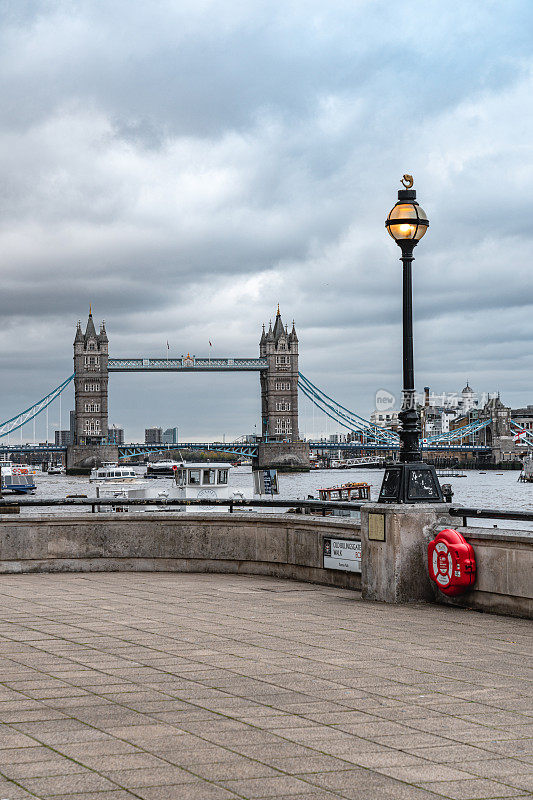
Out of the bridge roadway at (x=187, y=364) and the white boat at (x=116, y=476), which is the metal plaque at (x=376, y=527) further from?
the bridge roadway at (x=187, y=364)

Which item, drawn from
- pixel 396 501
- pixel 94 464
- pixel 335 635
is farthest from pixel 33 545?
pixel 94 464

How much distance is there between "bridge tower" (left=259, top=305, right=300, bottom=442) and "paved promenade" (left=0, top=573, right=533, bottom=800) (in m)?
166

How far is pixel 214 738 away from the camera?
4871mm

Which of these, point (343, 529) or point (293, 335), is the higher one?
point (293, 335)

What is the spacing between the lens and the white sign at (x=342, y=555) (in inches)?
402

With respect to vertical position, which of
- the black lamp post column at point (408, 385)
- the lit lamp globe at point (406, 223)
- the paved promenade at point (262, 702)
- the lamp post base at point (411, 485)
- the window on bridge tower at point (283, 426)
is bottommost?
the paved promenade at point (262, 702)

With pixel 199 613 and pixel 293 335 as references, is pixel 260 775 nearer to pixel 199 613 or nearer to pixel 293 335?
pixel 199 613

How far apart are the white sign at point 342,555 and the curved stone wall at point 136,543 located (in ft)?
3.85

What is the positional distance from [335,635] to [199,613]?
1.49m

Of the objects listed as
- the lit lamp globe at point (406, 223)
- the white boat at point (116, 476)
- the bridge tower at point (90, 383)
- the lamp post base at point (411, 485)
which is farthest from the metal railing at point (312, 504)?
the bridge tower at point (90, 383)

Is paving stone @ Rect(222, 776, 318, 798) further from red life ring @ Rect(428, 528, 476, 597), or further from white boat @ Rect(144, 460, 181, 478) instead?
white boat @ Rect(144, 460, 181, 478)

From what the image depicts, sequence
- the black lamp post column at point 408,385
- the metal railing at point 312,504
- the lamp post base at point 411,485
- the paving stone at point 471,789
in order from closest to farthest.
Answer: the paving stone at point 471,789, the metal railing at point 312,504, the lamp post base at point 411,485, the black lamp post column at point 408,385

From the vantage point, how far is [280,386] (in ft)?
595

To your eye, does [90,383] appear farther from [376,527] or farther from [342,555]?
[376,527]
